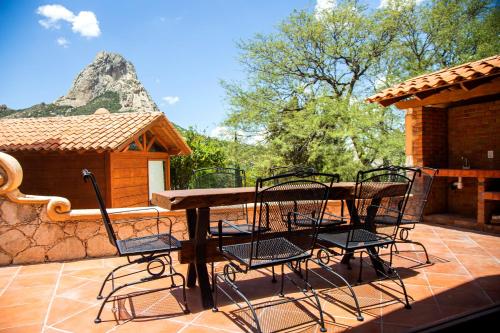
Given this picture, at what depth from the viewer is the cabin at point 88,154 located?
28.5ft

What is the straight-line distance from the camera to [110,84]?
47.8 meters

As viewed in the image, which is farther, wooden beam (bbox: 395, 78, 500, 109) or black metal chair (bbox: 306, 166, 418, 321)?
wooden beam (bbox: 395, 78, 500, 109)

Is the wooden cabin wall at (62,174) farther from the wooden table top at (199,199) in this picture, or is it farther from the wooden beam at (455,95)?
the wooden beam at (455,95)

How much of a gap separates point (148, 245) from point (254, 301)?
958 mm

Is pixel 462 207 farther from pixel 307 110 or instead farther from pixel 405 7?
pixel 405 7

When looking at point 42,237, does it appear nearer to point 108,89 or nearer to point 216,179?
point 216,179

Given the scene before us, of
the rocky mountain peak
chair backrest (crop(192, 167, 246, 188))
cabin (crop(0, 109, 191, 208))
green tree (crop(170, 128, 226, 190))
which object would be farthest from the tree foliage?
the rocky mountain peak

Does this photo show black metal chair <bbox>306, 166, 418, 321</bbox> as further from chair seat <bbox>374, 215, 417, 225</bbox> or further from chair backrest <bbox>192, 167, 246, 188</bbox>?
chair backrest <bbox>192, 167, 246, 188</bbox>

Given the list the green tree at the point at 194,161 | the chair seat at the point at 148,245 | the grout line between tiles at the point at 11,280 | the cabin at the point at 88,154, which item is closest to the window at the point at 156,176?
the cabin at the point at 88,154

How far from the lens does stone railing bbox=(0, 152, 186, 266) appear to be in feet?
13.0

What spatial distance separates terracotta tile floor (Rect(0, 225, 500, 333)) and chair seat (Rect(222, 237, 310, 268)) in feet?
1.18

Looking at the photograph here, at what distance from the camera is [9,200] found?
3.98m

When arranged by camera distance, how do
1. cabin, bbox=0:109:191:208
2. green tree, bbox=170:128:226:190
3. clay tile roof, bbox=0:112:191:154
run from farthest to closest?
1. green tree, bbox=170:128:226:190
2. cabin, bbox=0:109:191:208
3. clay tile roof, bbox=0:112:191:154

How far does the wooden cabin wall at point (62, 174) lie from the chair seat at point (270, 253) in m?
7.23
